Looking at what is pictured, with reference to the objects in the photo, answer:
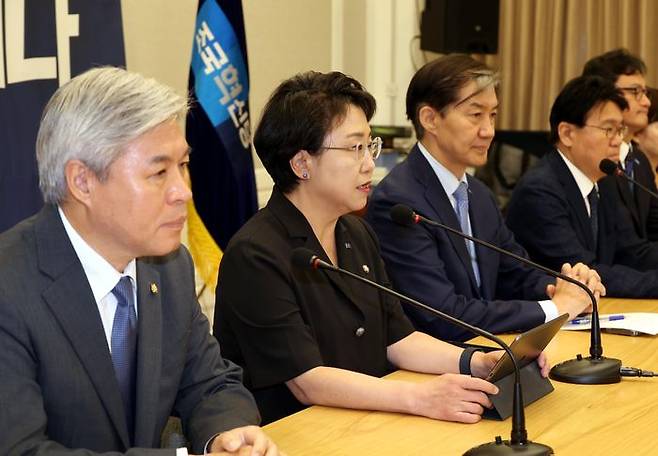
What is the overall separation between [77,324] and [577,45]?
15.8 feet

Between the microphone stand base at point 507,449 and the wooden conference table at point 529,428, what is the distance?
5 cm

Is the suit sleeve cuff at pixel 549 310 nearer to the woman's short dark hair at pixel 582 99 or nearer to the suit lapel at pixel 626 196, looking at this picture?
the woman's short dark hair at pixel 582 99

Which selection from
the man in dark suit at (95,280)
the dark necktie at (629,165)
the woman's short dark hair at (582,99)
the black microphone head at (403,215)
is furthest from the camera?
the dark necktie at (629,165)

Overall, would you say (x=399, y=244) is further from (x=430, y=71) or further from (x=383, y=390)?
(x=383, y=390)

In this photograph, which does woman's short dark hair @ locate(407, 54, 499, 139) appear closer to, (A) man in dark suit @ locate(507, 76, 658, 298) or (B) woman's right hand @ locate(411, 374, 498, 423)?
(A) man in dark suit @ locate(507, 76, 658, 298)

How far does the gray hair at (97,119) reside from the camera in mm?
1725

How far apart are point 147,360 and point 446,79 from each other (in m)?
1.64

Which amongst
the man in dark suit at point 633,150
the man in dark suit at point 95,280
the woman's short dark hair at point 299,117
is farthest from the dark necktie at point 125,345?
the man in dark suit at point 633,150

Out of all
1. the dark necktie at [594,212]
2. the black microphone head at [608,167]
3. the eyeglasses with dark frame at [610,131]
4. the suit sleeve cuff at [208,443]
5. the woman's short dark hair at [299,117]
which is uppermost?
the woman's short dark hair at [299,117]

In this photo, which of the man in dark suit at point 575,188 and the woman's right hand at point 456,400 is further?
the man in dark suit at point 575,188

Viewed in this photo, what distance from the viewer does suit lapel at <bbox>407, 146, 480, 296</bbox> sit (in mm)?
3000

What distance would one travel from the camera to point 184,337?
199cm

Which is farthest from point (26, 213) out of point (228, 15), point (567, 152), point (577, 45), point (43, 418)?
point (577, 45)

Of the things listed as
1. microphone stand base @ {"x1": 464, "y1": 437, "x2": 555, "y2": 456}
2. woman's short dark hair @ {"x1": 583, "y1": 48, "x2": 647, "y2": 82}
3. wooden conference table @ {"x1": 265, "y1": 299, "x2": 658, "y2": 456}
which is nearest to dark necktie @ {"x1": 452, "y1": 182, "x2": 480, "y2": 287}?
wooden conference table @ {"x1": 265, "y1": 299, "x2": 658, "y2": 456}
